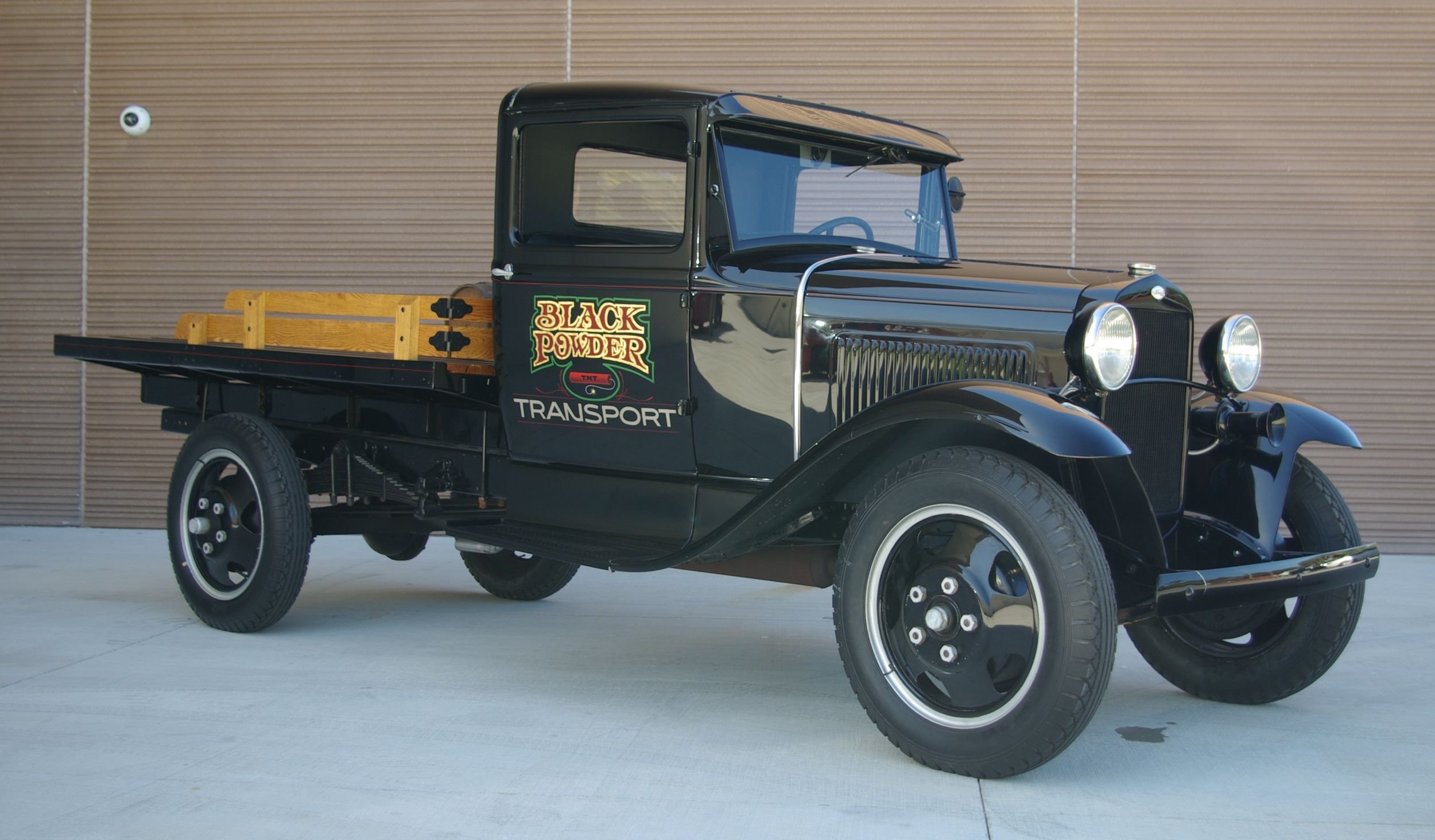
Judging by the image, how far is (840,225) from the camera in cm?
431

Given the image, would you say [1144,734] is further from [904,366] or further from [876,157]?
[876,157]

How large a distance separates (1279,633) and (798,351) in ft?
5.90

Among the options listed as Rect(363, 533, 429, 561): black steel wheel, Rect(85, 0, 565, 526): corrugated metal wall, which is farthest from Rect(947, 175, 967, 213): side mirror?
Rect(85, 0, 565, 526): corrugated metal wall

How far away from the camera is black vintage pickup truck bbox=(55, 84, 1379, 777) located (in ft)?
10.5

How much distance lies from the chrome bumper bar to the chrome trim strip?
1.16 metres

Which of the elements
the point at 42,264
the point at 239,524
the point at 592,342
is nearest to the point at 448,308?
the point at 592,342

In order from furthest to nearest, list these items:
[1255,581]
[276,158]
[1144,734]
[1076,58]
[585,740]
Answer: [276,158]
[1076,58]
[1144,734]
[585,740]
[1255,581]

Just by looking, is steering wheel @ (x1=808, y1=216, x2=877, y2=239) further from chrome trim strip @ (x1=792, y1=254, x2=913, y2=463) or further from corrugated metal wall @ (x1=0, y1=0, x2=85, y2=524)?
corrugated metal wall @ (x1=0, y1=0, x2=85, y2=524)

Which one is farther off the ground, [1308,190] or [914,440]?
[1308,190]

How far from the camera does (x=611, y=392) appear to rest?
14.0 feet

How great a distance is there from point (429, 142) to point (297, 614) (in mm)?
3658

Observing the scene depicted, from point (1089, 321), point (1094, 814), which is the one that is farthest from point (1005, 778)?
point (1089, 321)

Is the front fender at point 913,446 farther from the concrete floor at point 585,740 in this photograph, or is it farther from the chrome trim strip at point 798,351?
the concrete floor at point 585,740

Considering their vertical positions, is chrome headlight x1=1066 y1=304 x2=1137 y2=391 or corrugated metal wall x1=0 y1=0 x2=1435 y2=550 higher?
corrugated metal wall x1=0 y1=0 x2=1435 y2=550
